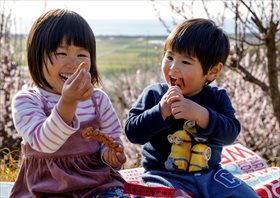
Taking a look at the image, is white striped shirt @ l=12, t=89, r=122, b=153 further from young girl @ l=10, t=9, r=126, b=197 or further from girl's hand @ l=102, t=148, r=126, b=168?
girl's hand @ l=102, t=148, r=126, b=168

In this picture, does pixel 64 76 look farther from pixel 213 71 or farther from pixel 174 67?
pixel 213 71

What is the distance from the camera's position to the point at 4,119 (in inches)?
278

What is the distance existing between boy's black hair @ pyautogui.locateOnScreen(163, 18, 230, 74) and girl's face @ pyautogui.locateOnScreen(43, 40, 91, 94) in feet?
1.34

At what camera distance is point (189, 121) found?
9.18 feet

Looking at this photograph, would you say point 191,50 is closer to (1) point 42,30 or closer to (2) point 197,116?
(2) point 197,116

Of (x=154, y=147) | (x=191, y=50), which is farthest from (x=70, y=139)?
(x=191, y=50)

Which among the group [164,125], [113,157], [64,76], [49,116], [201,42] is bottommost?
[113,157]

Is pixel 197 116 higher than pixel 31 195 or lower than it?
higher

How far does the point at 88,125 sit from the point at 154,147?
362 mm

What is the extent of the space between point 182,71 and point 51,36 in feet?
1.86

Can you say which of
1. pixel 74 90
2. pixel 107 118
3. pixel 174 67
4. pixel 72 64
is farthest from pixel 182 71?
A: pixel 74 90

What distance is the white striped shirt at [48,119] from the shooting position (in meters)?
Answer: 2.39

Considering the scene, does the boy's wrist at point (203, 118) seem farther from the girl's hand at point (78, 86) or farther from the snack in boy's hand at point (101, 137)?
the girl's hand at point (78, 86)

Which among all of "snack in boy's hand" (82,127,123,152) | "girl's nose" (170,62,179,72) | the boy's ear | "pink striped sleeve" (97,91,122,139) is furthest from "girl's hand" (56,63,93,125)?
the boy's ear
